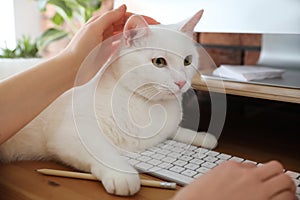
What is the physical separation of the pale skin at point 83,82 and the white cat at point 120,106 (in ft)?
0.17

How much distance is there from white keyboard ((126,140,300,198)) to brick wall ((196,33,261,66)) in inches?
25.8

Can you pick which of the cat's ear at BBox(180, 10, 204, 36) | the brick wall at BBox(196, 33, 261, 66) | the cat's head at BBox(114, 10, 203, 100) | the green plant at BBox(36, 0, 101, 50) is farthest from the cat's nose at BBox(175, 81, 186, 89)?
the green plant at BBox(36, 0, 101, 50)

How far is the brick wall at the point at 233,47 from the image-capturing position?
1.22 meters

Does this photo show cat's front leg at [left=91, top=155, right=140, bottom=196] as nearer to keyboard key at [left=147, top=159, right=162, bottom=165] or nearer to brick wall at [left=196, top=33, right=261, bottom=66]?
keyboard key at [left=147, top=159, right=162, bottom=165]

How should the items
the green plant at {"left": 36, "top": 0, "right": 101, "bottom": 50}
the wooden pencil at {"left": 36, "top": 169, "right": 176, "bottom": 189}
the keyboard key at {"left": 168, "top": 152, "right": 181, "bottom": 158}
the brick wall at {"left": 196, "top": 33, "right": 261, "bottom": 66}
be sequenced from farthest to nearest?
1. the green plant at {"left": 36, "top": 0, "right": 101, "bottom": 50}
2. the brick wall at {"left": 196, "top": 33, "right": 261, "bottom": 66}
3. the keyboard key at {"left": 168, "top": 152, "right": 181, "bottom": 158}
4. the wooden pencil at {"left": 36, "top": 169, "right": 176, "bottom": 189}

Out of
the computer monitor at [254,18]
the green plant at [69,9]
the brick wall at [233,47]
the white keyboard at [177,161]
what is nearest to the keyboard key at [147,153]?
the white keyboard at [177,161]

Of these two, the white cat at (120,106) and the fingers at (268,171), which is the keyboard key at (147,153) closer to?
the white cat at (120,106)

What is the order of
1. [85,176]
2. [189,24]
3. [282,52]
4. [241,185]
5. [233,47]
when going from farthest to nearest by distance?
[233,47] → [282,52] → [189,24] → [85,176] → [241,185]

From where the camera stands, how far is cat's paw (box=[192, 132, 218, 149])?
2.27 feet

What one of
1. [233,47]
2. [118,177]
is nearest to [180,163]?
[118,177]

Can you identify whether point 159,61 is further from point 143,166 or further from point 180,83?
point 143,166

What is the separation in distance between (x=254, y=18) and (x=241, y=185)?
1.84 feet

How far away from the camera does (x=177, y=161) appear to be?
1.90 feet

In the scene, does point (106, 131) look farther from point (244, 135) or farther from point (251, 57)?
point (251, 57)
